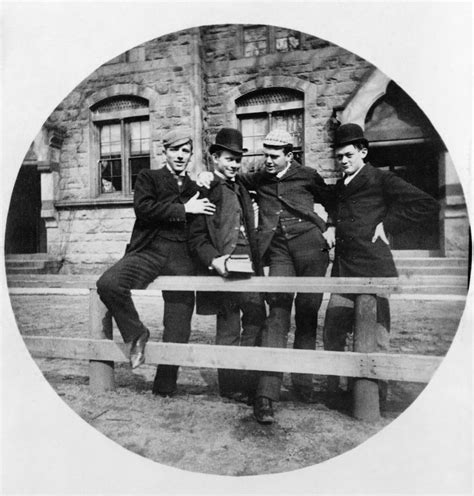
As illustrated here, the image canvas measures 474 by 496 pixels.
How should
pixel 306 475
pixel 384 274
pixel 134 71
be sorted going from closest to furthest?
pixel 306 475 < pixel 384 274 < pixel 134 71

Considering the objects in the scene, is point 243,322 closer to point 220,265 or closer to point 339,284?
point 220,265

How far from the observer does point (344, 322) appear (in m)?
2.01

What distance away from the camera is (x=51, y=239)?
Result: 221 centimetres

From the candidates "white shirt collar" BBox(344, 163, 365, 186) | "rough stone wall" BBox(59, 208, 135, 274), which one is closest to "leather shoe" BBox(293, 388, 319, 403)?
"white shirt collar" BBox(344, 163, 365, 186)

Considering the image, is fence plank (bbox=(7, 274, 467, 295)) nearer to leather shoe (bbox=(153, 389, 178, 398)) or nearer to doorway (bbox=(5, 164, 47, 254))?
leather shoe (bbox=(153, 389, 178, 398))

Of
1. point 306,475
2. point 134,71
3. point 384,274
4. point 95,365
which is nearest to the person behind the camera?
point 306,475

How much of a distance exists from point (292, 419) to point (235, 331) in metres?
0.51

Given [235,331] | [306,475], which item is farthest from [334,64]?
[306,475]

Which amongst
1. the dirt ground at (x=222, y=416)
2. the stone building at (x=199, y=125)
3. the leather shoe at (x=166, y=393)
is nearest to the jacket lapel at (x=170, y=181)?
the stone building at (x=199, y=125)

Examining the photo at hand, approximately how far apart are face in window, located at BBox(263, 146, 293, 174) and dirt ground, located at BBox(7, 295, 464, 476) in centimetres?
80

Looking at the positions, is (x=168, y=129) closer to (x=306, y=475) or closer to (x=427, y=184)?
(x=427, y=184)

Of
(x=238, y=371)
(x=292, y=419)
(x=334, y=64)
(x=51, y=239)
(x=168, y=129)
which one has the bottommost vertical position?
(x=292, y=419)

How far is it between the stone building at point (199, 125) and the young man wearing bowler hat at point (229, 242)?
0.14 m

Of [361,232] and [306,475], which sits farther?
[361,232]
